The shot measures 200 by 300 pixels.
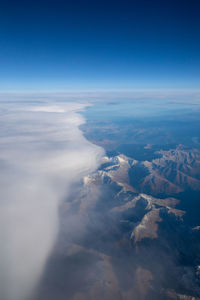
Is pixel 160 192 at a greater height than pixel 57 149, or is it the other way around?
pixel 57 149

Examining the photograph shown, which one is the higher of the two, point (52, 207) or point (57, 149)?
point (57, 149)

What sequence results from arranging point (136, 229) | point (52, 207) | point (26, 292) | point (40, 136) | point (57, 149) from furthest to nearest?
1. point (40, 136)
2. point (57, 149)
3. point (52, 207)
4. point (136, 229)
5. point (26, 292)

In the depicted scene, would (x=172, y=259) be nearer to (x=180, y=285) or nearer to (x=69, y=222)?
(x=180, y=285)

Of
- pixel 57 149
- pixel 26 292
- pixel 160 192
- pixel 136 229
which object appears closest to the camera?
pixel 26 292

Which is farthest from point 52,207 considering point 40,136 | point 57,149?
point 40,136

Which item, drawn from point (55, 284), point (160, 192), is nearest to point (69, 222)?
point (55, 284)

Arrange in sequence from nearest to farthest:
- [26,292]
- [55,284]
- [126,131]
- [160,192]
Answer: [26,292]
[55,284]
[160,192]
[126,131]

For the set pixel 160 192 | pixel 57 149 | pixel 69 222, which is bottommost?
pixel 160 192

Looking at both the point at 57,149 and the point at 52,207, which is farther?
the point at 57,149

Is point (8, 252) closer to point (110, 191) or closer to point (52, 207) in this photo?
point (52, 207)
